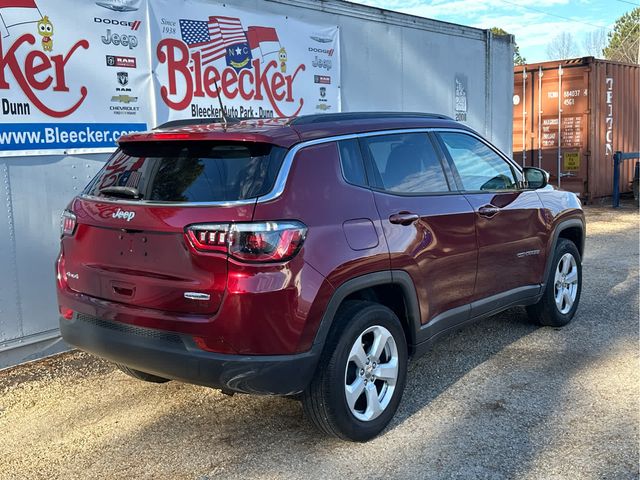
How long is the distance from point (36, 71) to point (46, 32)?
1.02 feet

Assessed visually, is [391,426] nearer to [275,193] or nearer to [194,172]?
[275,193]

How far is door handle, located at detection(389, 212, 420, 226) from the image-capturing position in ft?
12.5

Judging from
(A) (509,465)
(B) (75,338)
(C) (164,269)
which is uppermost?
(C) (164,269)

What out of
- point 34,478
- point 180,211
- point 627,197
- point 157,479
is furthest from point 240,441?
point 627,197

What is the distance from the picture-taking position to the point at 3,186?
16.0 ft

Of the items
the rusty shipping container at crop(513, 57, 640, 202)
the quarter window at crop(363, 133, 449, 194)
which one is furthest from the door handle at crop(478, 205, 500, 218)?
the rusty shipping container at crop(513, 57, 640, 202)

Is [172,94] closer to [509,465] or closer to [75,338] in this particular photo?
[75,338]

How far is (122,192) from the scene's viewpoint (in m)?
3.59

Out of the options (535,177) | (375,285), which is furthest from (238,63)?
(375,285)

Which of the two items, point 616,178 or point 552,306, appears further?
point 616,178

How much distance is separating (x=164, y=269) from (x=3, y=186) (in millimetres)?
2335

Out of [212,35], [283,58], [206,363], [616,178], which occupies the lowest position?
[206,363]

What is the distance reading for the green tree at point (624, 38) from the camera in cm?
4631

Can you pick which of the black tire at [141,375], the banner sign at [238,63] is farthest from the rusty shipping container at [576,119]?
the black tire at [141,375]
